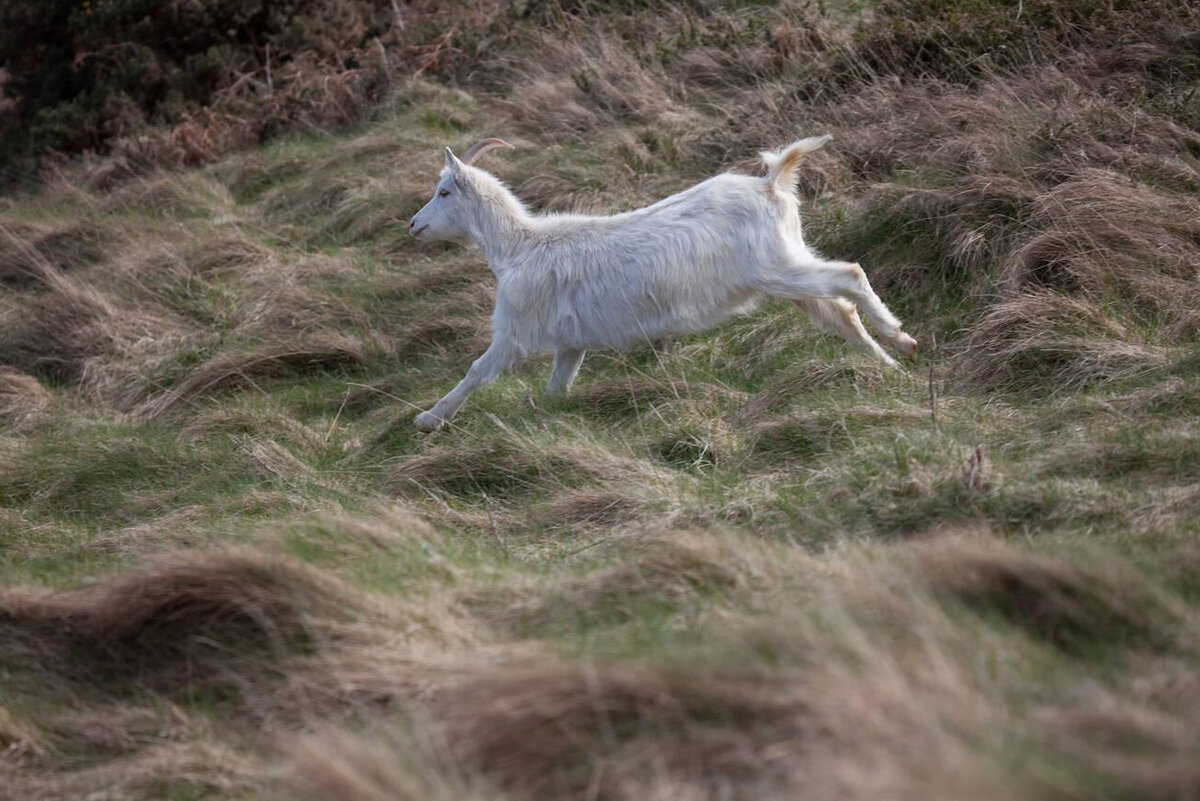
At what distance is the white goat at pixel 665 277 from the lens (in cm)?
618

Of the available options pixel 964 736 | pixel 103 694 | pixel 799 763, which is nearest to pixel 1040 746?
pixel 964 736

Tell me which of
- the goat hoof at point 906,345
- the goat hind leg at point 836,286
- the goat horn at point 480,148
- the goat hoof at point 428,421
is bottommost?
the goat hoof at point 906,345

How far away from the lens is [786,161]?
623cm

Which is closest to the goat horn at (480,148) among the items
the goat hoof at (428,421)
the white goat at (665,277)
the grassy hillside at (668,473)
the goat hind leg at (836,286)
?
the white goat at (665,277)

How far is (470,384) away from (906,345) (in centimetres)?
210

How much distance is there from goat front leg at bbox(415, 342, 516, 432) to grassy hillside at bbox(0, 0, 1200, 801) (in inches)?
5.7

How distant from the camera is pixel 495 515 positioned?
5184mm

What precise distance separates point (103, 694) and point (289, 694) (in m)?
0.68

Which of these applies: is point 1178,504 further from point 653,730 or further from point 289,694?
point 289,694

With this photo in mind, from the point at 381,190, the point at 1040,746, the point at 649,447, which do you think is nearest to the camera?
the point at 1040,746

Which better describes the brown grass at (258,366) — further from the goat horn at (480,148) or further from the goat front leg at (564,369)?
the goat front leg at (564,369)

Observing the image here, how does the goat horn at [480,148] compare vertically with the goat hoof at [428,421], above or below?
above

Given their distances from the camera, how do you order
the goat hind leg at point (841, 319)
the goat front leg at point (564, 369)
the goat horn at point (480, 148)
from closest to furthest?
1. the goat hind leg at point (841, 319)
2. the goat front leg at point (564, 369)
3. the goat horn at point (480, 148)

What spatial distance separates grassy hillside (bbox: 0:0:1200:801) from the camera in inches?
115
